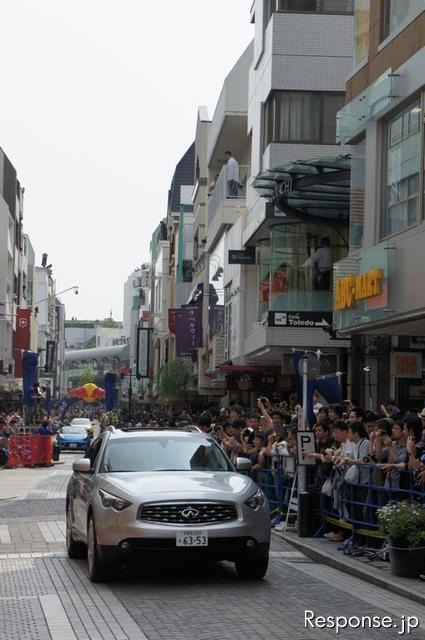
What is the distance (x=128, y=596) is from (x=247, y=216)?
2714cm

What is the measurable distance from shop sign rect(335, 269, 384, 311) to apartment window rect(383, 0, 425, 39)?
165 inches

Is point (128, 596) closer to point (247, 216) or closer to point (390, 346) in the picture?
point (390, 346)

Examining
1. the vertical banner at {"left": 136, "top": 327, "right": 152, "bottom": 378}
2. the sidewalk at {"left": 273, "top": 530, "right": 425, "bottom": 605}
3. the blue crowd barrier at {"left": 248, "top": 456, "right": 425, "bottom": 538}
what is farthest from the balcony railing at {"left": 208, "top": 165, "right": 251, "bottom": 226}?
the vertical banner at {"left": 136, "top": 327, "right": 152, "bottom": 378}

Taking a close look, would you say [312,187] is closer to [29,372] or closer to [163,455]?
[163,455]

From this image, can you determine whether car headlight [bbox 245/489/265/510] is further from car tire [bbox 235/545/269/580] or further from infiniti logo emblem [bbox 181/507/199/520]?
infiniti logo emblem [bbox 181/507/199/520]

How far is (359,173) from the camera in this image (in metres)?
24.2

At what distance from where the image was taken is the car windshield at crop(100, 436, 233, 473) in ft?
47.3

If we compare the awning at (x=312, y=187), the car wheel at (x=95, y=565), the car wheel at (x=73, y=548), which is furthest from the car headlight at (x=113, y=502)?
the awning at (x=312, y=187)

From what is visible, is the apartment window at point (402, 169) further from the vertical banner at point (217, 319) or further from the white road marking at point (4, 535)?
the vertical banner at point (217, 319)

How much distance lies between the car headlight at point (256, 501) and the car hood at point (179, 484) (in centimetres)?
9

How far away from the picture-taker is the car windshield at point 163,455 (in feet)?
47.3

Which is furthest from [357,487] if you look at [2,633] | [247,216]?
[247,216]

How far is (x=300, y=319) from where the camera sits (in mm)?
31266

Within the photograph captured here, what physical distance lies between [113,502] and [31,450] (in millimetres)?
35749
